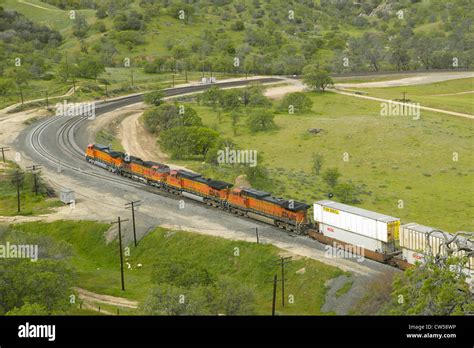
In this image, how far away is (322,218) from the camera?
56781 millimetres

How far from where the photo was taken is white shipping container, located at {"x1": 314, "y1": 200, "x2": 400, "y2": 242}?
51000 mm

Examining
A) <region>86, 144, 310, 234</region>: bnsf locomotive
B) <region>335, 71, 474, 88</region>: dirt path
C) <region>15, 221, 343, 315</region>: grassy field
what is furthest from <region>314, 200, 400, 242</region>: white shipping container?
<region>335, 71, 474, 88</region>: dirt path

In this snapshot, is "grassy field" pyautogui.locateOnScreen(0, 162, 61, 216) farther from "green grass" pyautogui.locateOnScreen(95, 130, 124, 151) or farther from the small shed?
"green grass" pyautogui.locateOnScreen(95, 130, 124, 151)

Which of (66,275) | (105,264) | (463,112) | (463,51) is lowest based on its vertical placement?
(105,264)

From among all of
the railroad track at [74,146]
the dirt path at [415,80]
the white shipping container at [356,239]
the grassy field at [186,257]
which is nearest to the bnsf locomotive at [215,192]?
the railroad track at [74,146]

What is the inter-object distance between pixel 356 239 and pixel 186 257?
16317mm

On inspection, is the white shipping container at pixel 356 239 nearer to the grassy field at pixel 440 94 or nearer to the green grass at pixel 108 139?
the green grass at pixel 108 139

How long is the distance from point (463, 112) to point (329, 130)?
30.3 metres

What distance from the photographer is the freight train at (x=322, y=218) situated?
48.7m

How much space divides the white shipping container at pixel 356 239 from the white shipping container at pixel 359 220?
1.27 ft

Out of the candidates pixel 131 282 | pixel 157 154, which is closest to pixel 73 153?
pixel 157 154

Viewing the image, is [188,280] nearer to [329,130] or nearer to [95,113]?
[329,130]
